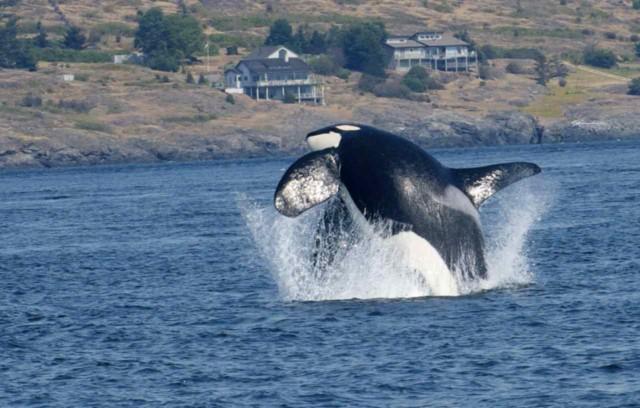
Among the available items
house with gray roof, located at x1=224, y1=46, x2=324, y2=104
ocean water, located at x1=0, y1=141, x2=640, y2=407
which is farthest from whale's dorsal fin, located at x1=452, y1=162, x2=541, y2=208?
house with gray roof, located at x1=224, y1=46, x2=324, y2=104

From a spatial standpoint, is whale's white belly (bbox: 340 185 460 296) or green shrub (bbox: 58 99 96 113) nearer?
whale's white belly (bbox: 340 185 460 296)

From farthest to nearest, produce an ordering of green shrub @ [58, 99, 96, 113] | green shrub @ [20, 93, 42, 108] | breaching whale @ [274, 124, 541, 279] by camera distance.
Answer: green shrub @ [58, 99, 96, 113], green shrub @ [20, 93, 42, 108], breaching whale @ [274, 124, 541, 279]

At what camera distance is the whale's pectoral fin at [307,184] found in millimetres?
31359

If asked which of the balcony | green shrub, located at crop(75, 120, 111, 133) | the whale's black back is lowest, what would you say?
green shrub, located at crop(75, 120, 111, 133)

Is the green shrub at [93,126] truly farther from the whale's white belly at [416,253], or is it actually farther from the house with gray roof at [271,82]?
the whale's white belly at [416,253]

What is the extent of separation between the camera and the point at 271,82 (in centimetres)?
19650

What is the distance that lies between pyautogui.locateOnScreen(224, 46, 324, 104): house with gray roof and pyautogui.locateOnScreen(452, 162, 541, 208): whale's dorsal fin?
160m

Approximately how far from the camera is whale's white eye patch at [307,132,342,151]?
3341cm

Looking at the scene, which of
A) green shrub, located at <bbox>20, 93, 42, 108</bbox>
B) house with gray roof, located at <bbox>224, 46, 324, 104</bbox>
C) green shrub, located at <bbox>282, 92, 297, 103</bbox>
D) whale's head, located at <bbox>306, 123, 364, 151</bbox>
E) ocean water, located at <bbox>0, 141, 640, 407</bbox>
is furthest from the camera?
house with gray roof, located at <bbox>224, 46, 324, 104</bbox>

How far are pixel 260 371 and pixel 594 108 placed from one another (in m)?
164

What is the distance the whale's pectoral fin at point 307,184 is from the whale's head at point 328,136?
53 cm

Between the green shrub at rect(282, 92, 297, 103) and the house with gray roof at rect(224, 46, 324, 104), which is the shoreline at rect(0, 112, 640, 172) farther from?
the house with gray roof at rect(224, 46, 324, 104)

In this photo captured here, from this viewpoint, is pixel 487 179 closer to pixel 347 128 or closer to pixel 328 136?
pixel 347 128

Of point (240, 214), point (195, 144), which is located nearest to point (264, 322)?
point (240, 214)
